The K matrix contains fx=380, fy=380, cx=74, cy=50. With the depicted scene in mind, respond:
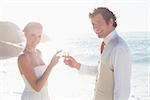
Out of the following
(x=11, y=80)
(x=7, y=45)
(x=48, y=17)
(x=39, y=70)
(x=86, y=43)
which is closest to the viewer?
(x=39, y=70)

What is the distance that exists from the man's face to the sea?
353 cm

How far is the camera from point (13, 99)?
5.18 metres

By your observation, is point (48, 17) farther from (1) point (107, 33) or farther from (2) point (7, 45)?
(1) point (107, 33)

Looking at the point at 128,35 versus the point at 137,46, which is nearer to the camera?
the point at 137,46

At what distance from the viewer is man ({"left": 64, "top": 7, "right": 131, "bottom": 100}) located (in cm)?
185

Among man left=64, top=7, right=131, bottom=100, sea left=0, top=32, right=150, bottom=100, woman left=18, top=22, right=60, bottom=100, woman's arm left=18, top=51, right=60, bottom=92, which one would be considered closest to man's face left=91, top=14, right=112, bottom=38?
man left=64, top=7, right=131, bottom=100

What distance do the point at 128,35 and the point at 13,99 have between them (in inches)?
411

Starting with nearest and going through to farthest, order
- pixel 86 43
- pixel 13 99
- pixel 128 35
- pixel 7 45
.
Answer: pixel 13 99, pixel 7 45, pixel 86 43, pixel 128 35

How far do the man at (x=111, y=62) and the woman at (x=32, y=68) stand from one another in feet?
0.95

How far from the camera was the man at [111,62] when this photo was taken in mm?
1854

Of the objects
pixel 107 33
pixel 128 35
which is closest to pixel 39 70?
pixel 107 33

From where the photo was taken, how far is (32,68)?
2.18 meters

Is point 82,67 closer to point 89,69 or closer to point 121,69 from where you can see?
point 89,69

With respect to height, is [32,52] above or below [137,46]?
above
